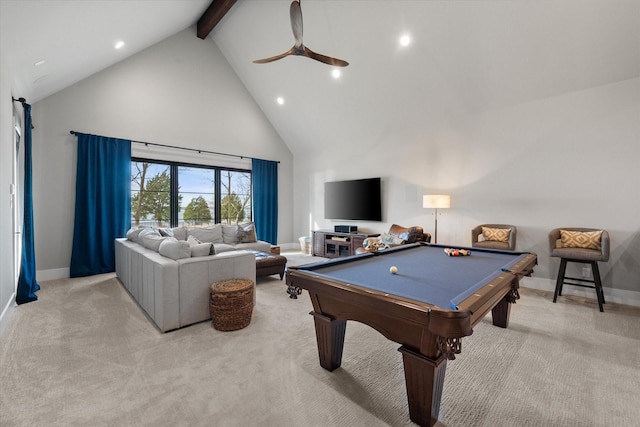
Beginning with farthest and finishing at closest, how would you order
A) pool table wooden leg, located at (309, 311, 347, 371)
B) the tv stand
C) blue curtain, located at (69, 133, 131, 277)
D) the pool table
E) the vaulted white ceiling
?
the tv stand, blue curtain, located at (69, 133, 131, 277), the vaulted white ceiling, pool table wooden leg, located at (309, 311, 347, 371), the pool table

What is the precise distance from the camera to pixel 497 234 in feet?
13.3

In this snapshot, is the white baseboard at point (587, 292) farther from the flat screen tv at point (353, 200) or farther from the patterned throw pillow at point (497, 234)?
the flat screen tv at point (353, 200)

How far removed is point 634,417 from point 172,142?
22.2 feet

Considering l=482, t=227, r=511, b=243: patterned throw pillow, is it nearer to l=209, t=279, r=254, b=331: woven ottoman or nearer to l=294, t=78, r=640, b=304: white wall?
l=294, t=78, r=640, b=304: white wall

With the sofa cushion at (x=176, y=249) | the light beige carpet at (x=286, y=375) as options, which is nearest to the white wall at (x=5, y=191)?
the light beige carpet at (x=286, y=375)

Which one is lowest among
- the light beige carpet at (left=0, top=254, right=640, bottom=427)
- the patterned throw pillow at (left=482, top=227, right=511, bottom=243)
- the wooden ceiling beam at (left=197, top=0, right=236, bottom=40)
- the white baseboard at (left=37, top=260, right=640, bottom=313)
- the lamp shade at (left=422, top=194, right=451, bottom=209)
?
the light beige carpet at (left=0, top=254, right=640, bottom=427)

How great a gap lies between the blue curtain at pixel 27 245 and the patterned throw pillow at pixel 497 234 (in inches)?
240

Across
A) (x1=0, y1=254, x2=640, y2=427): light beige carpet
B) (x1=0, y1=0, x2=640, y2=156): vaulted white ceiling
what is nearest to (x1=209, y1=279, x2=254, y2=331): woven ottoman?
(x1=0, y1=254, x2=640, y2=427): light beige carpet

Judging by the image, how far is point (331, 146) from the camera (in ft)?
22.1

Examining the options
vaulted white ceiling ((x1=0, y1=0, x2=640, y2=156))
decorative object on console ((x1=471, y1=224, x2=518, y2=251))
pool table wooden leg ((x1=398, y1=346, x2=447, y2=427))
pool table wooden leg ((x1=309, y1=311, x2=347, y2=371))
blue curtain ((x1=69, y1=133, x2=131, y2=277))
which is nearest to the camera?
pool table wooden leg ((x1=398, y1=346, x2=447, y2=427))

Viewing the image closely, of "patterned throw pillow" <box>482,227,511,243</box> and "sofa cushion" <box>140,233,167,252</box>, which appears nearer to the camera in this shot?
"sofa cushion" <box>140,233,167,252</box>

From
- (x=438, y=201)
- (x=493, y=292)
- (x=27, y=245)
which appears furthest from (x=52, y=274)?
(x=438, y=201)

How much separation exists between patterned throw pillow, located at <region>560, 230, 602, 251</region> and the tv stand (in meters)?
2.96

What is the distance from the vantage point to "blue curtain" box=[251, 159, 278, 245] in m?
6.94
